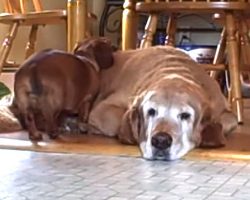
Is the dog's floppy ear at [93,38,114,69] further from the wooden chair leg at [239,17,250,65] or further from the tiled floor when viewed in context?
the wooden chair leg at [239,17,250,65]

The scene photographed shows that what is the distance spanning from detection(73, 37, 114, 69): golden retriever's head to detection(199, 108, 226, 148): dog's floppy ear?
0.53m

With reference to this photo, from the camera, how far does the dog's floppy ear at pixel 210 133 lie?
2.02 m

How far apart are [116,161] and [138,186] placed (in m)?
0.33

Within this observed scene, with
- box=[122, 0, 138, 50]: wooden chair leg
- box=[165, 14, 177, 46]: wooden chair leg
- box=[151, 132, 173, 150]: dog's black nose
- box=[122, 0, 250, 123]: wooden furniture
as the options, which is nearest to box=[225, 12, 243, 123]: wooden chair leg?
box=[122, 0, 250, 123]: wooden furniture

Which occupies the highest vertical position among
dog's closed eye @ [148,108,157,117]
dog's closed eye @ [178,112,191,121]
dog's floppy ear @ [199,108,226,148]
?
dog's closed eye @ [148,108,157,117]

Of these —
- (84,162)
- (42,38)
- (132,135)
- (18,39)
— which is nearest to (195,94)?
(132,135)

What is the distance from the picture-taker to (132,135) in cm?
205

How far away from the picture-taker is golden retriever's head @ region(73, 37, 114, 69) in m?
2.43

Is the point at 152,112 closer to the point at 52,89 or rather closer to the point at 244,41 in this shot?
the point at 52,89

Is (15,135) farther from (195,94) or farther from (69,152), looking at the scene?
(195,94)

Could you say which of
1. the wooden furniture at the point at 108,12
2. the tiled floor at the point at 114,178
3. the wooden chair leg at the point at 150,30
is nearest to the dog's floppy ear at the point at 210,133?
the tiled floor at the point at 114,178

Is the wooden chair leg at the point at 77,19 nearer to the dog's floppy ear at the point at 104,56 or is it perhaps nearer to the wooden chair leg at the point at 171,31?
the dog's floppy ear at the point at 104,56

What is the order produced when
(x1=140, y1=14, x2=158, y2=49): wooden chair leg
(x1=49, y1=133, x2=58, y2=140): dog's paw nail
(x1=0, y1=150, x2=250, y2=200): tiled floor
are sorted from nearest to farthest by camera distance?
(x1=0, y1=150, x2=250, y2=200): tiled floor → (x1=49, y1=133, x2=58, y2=140): dog's paw nail → (x1=140, y1=14, x2=158, y2=49): wooden chair leg

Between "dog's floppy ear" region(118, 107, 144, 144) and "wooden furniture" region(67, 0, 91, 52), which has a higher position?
"wooden furniture" region(67, 0, 91, 52)
